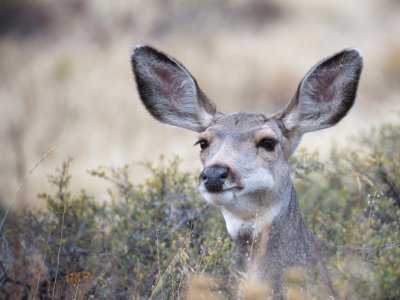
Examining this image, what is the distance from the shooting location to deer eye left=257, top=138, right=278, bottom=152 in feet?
21.3

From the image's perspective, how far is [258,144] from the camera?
6484 mm

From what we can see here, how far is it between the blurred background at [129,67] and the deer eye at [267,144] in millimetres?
3518

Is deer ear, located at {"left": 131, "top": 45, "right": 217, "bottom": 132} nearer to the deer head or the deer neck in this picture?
the deer head

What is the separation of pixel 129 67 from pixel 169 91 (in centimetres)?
919

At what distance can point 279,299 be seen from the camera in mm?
5926

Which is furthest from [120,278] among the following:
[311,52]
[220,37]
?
[220,37]

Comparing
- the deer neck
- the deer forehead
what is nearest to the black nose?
the deer neck

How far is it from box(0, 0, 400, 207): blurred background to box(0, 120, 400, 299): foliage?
149 cm

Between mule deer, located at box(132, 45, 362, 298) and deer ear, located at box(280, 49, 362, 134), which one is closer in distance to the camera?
mule deer, located at box(132, 45, 362, 298)

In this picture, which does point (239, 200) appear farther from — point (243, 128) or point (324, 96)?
point (324, 96)

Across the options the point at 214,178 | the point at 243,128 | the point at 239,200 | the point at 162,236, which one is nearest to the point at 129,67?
the point at 162,236

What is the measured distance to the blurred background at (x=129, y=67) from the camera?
12172 mm

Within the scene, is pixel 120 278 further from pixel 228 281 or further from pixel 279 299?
pixel 279 299

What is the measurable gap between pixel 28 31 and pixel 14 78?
330 centimetres
